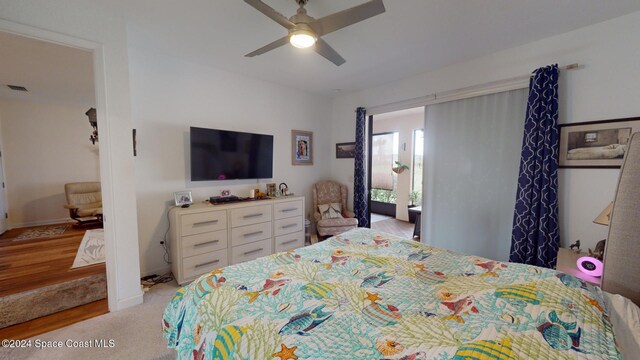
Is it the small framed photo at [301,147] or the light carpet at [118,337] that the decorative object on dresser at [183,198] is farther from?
the small framed photo at [301,147]

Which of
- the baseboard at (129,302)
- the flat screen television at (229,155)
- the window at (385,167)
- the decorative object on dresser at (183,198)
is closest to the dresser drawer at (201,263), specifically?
the baseboard at (129,302)

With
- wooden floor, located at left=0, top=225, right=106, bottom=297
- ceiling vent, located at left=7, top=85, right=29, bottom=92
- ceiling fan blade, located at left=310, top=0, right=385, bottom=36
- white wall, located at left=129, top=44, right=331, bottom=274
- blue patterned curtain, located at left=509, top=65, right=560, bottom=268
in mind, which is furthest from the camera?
ceiling vent, located at left=7, top=85, right=29, bottom=92

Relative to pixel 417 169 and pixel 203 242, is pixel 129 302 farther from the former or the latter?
pixel 417 169

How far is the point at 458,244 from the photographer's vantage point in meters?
3.07

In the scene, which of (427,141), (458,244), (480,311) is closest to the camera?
(480,311)

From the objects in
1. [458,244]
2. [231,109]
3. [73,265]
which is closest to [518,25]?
[458,244]

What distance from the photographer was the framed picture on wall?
202 cm

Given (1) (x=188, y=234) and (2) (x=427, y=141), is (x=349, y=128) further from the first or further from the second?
(1) (x=188, y=234)

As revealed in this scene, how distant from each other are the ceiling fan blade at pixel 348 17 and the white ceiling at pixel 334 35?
0.32 metres

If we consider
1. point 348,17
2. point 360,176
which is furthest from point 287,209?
point 348,17

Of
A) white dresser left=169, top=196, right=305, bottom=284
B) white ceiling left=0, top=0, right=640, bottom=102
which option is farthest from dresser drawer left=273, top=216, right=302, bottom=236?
white ceiling left=0, top=0, right=640, bottom=102

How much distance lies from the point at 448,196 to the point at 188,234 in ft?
10.7

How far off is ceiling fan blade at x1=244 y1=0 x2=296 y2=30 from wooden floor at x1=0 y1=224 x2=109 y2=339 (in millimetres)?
2911

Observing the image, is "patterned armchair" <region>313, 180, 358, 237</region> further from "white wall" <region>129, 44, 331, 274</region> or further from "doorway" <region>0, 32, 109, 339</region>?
"doorway" <region>0, 32, 109, 339</region>
